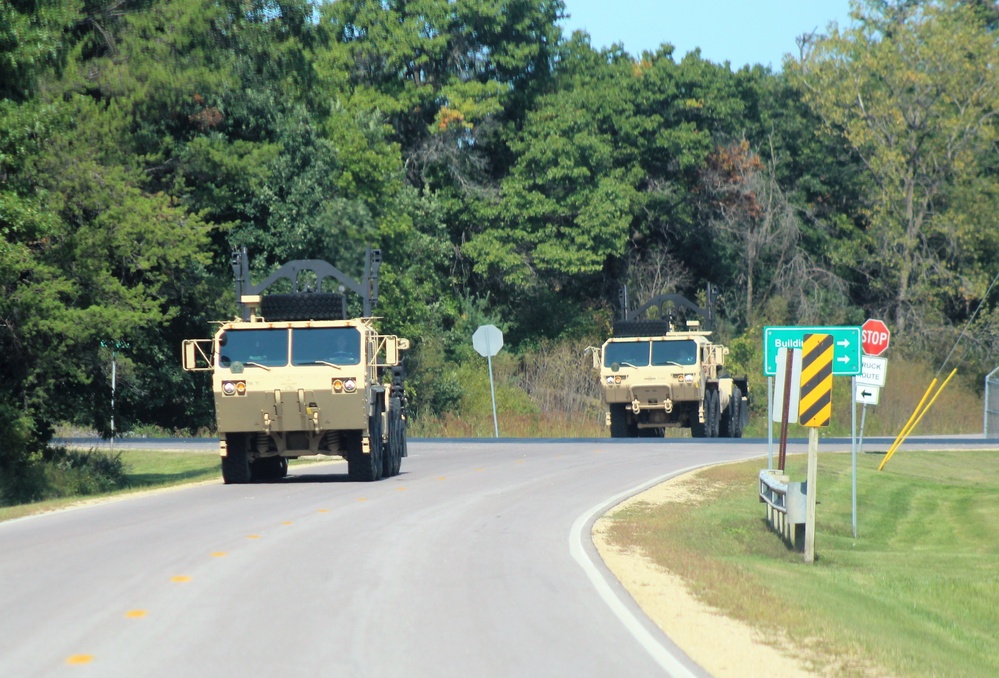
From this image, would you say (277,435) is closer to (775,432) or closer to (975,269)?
(775,432)

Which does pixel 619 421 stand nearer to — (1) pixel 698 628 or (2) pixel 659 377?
(2) pixel 659 377

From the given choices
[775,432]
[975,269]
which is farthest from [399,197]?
[975,269]

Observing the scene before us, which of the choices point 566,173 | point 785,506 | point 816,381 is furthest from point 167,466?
point 566,173

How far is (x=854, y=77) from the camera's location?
5597cm

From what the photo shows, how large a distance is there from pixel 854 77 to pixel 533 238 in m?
14.5

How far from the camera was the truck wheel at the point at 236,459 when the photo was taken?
2280 centimetres

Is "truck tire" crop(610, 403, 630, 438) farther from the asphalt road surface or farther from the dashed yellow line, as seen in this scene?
the dashed yellow line

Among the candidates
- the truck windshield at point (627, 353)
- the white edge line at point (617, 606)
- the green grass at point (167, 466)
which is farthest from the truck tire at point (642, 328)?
the white edge line at point (617, 606)

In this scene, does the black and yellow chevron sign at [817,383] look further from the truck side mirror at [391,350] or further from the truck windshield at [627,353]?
the truck windshield at [627,353]

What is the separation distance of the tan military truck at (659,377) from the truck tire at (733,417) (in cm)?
168

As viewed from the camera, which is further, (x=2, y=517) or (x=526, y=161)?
(x=526, y=161)

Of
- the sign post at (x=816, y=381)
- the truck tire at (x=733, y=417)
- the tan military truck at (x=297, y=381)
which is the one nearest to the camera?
the sign post at (x=816, y=381)

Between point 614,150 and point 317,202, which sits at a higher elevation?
point 614,150

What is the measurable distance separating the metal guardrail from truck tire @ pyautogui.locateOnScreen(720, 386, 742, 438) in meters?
20.5
